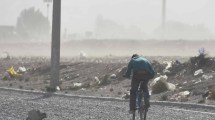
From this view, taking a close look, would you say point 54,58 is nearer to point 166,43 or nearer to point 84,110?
point 84,110

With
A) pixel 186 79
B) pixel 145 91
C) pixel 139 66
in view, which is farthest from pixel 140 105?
pixel 186 79

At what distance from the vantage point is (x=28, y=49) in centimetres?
8506

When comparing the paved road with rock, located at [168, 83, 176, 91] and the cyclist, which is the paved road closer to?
the cyclist

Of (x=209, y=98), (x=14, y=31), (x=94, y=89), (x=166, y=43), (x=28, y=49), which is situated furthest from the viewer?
(x=14, y=31)

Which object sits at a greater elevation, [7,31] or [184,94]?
[7,31]

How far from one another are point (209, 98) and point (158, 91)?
11.1ft

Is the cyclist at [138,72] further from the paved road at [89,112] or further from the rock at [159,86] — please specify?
the rock at [159,86]

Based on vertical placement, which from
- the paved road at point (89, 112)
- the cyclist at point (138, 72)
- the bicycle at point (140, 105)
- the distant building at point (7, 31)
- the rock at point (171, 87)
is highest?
the distant building at point (7, 31)

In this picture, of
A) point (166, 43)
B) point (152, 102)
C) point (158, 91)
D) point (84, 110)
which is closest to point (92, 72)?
point (158, 91)

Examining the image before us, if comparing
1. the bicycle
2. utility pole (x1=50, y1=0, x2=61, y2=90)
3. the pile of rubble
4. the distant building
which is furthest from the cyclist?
the distant building

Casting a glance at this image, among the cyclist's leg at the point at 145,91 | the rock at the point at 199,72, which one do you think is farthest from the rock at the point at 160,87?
the cyclist's leg at the point at 145,91

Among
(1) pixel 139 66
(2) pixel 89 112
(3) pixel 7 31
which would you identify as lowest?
(2) pixel 89 112

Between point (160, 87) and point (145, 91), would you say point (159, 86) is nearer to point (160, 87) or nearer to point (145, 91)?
point (160, 87)

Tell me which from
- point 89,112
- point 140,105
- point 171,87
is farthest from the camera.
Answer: point 171,87
